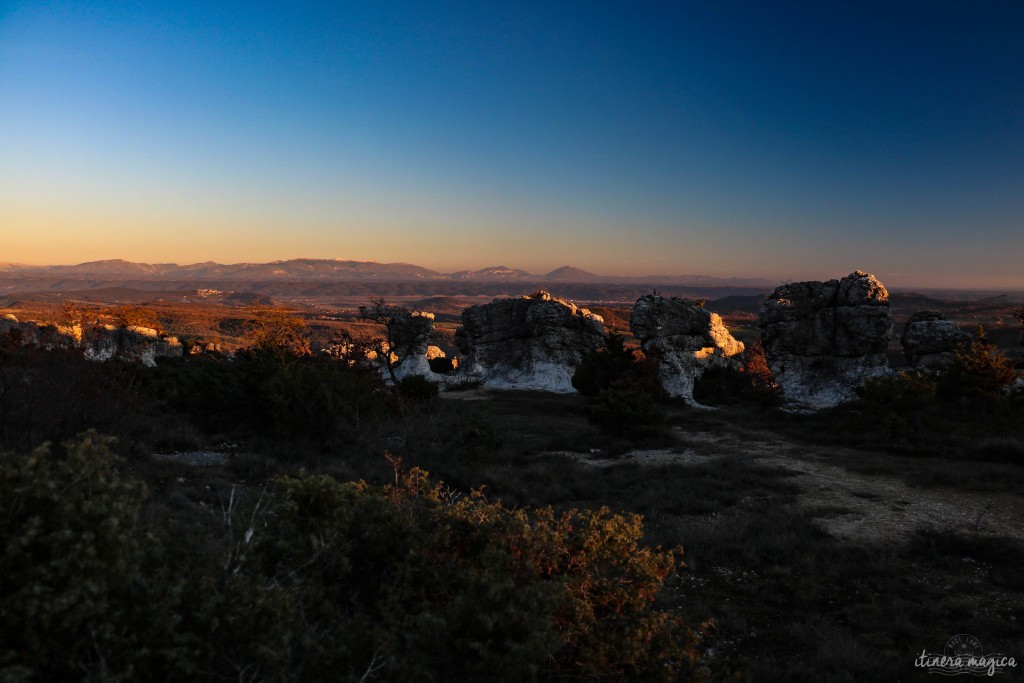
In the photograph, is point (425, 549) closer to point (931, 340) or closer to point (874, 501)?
point (874, 501)

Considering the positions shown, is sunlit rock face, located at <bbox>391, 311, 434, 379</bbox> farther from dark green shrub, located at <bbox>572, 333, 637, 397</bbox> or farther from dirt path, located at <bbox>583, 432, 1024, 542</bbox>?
dirt path, located at <bbox>583, 432, 1024, 542</bbox>

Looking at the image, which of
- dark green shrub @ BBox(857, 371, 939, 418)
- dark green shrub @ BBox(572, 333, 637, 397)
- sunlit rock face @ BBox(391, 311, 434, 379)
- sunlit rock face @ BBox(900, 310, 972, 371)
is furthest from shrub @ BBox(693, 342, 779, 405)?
sunlit rock face @ BBox(391, 311, 434, 379)

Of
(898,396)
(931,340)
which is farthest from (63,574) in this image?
(931,340)

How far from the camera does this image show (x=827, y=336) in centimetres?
2766

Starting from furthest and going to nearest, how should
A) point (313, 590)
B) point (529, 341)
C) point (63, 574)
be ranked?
point (529, 341) → point (313, 590) → point (63, 574)

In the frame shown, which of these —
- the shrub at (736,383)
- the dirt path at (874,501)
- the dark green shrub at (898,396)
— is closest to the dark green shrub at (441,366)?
the shrub at (736,383)

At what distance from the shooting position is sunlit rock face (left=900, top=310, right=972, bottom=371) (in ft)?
82.4

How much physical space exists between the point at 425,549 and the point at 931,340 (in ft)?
97.7

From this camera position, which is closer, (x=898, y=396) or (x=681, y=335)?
(x=898, y=396)

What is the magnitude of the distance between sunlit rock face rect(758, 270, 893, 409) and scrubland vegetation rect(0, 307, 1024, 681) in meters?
10.9

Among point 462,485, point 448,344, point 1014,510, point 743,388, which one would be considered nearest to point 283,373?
point 462,485

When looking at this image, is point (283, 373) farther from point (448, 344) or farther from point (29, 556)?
point (448, 344)

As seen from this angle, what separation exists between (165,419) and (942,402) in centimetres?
2331

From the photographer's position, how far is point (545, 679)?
353 cm
